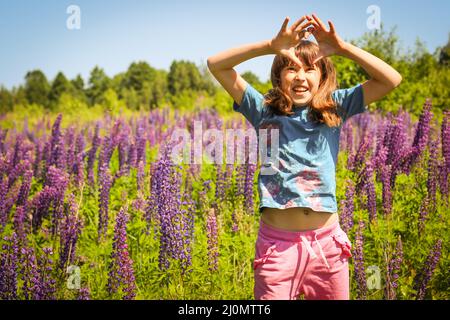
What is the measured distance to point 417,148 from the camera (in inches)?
173

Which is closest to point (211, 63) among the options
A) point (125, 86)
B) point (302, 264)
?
point (302, 264)

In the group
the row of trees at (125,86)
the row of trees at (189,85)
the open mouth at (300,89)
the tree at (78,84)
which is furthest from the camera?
the tree at (78,84)

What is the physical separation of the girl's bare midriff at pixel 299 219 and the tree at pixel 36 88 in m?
32.1

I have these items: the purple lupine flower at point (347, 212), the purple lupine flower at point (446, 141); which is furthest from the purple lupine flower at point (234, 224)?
the purple lupine flower at point (446, 141)

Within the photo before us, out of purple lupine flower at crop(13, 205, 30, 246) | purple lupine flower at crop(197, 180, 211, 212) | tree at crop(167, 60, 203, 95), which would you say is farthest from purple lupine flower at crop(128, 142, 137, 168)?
tree at crop(167, 60, 203, 95)

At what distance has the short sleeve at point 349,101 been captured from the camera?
8.29 feet

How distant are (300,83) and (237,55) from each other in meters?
0.37

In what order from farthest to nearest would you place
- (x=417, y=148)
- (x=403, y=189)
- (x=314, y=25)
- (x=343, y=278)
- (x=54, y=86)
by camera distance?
(x=54, y=86), (x=403, y=189), (x=417, y=148), (x=343, y=278), (x=314, y=25)

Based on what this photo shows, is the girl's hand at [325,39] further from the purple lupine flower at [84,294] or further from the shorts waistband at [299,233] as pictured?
the purple lupine flower at [84,294]

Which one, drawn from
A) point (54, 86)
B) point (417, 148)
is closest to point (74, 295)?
point (417, 148)

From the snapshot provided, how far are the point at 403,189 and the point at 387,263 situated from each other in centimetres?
169

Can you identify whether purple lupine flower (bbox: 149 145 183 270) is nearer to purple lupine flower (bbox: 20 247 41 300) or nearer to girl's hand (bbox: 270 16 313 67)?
purple lupine flower (bbox: 20 247 41 300)

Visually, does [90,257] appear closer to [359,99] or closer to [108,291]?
[108,291]

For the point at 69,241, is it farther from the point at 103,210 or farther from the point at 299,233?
the point at 299,233
